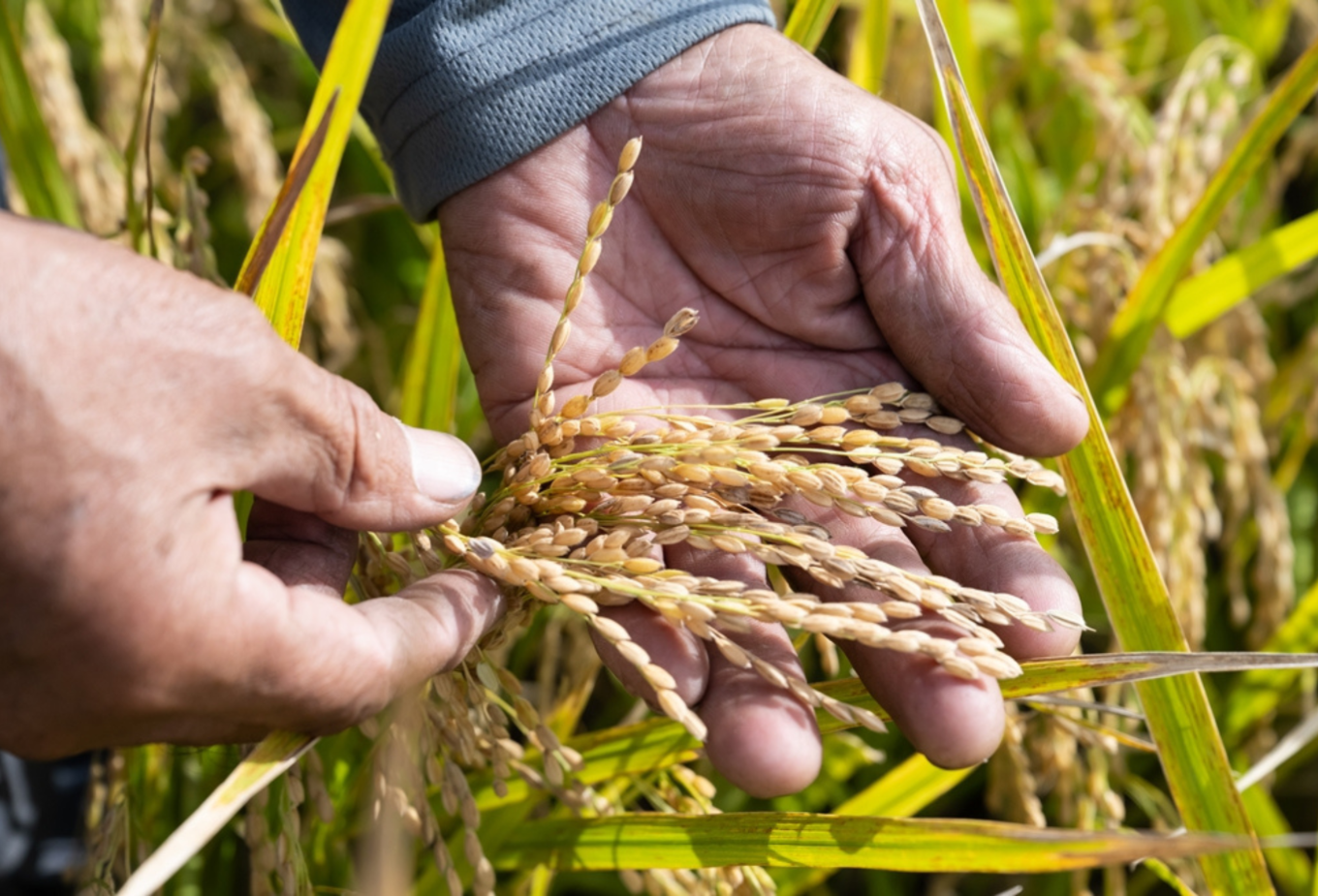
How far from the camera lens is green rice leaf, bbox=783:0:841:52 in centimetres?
175

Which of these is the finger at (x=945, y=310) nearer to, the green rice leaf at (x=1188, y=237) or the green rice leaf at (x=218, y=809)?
the green rice leaf at (x=1188, y=237)

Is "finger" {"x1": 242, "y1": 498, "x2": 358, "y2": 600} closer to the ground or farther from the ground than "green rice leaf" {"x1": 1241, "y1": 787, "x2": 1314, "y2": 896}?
farther from the ground

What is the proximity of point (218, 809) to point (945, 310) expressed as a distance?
1138 millimetres

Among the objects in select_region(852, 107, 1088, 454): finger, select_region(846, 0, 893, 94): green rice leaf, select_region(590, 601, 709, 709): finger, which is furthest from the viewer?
select_region(846, 0, 893, 94): green rice leaf

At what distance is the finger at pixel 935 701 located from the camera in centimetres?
119

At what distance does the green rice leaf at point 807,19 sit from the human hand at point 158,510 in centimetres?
109

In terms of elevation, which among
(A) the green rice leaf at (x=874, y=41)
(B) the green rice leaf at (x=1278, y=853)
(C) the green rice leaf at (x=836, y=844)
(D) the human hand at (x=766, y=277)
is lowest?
(B) the green rice leaf at (x=1278, y=853)

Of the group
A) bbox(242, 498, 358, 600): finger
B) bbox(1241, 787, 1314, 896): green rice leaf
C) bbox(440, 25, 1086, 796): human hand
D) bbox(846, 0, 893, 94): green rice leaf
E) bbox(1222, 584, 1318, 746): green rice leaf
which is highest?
bbox(846, 0, 893, 94): green rice leaf

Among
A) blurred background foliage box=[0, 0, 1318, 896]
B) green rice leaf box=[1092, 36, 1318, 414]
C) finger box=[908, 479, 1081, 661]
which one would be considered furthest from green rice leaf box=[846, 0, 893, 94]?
finger box=[908, 479, 1081, 661]

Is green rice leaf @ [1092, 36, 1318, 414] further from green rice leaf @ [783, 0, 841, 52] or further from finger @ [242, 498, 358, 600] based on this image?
finger @ [242, 498, 358, 600]

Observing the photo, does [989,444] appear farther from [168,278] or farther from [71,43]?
[71,43]

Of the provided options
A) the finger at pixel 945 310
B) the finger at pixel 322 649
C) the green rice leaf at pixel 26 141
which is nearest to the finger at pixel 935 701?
the finger at pixel 945 310

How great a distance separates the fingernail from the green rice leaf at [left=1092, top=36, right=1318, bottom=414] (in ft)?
4.17

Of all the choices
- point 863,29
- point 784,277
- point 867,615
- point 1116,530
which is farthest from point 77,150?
point 1116,530
